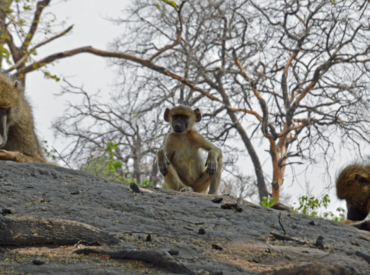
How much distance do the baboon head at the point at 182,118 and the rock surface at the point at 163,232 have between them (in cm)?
191

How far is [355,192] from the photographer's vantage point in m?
6.45

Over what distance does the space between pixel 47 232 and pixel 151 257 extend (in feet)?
2.73

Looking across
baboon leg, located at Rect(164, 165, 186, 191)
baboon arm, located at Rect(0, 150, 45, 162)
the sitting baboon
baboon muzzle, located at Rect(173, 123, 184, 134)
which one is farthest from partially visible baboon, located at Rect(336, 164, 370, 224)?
baboon arm, located at Rect(0, 150, 45, 162)

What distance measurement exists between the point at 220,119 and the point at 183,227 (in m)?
13.5

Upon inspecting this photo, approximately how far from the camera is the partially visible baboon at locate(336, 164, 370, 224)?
6.37 metres

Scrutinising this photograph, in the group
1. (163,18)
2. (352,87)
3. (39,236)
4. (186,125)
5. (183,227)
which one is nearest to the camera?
(39,236)

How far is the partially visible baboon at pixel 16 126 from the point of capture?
19.4ft

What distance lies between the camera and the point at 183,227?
3463mm

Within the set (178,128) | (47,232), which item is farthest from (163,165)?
(47,232)

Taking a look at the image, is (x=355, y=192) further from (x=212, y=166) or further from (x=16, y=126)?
(x=16, y=126)

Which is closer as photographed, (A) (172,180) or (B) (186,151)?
(A) (172,180)

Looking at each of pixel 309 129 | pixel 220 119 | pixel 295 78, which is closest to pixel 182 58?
pixel 220 119

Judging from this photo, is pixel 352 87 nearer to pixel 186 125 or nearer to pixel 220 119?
pixel 220 119

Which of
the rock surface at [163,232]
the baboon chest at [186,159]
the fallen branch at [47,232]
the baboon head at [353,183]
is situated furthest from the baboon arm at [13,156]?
the baboon head at [353,183]
